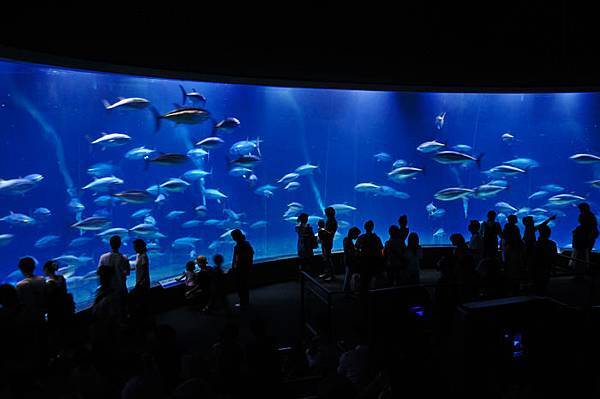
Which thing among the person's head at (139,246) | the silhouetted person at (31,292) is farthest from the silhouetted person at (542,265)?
the silhouetted person at (31,292)

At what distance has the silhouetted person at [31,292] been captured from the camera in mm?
4398

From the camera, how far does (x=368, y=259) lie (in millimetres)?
6254

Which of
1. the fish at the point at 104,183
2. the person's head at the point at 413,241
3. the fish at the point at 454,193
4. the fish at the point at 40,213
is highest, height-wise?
the fish at the point at 104,183

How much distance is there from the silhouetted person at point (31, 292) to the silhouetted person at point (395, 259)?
192 inches

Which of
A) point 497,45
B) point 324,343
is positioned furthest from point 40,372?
point 497,45

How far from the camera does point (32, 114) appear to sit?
83.9 feet

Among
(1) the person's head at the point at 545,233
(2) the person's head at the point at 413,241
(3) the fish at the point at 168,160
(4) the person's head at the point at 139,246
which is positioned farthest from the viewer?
(3) the fish at the point at 168,160

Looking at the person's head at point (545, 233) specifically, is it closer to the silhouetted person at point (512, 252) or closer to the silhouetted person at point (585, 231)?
the silhouetted person at point (512, 252)

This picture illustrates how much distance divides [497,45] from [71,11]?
5962mm

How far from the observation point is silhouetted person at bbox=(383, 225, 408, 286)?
20.7 feet

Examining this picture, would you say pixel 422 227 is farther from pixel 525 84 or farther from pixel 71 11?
pixel 71 11

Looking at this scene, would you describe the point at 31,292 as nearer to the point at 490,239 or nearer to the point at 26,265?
the point at 26,265

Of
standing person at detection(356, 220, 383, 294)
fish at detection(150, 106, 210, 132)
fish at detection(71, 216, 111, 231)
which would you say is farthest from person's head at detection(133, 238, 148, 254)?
standing person at detection(356, 220, 383, 294)

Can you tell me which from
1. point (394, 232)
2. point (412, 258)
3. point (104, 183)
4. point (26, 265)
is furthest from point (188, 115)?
point (412, 258)
